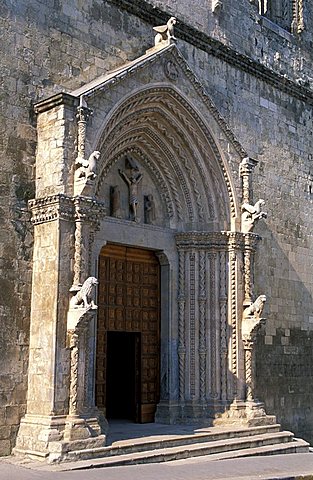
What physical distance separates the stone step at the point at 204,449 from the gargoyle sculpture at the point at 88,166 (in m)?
3.35

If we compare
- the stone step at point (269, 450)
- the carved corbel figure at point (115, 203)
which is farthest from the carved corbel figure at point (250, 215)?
the stone step at point (269, 450)

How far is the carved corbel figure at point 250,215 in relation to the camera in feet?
36.4

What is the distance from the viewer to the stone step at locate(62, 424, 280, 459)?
8.03m

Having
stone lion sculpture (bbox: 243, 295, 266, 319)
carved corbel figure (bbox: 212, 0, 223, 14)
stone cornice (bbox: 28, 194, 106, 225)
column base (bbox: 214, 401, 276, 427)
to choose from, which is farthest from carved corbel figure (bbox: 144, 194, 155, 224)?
carved corbel figure (bbox: 212, 0, 223, 14)

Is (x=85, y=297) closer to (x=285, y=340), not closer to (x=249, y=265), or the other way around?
(x=249, y=265)

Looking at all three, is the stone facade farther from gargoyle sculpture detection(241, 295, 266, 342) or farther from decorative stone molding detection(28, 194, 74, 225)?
gargoyle sculpture detection(241, 295, 266, 342)

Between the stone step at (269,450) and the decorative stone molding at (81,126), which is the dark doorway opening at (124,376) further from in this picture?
the decorative stone molding at (81,126)

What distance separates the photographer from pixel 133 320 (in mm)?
10562

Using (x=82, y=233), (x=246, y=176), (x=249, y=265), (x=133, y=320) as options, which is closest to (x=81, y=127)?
(x=82, y=233)

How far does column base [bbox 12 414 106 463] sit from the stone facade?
3cm

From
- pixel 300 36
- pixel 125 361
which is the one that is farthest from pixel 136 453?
pixel 300 36

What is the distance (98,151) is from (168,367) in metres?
3.75

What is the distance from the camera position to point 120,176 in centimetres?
1062

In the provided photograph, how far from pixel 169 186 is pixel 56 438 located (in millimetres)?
4899
